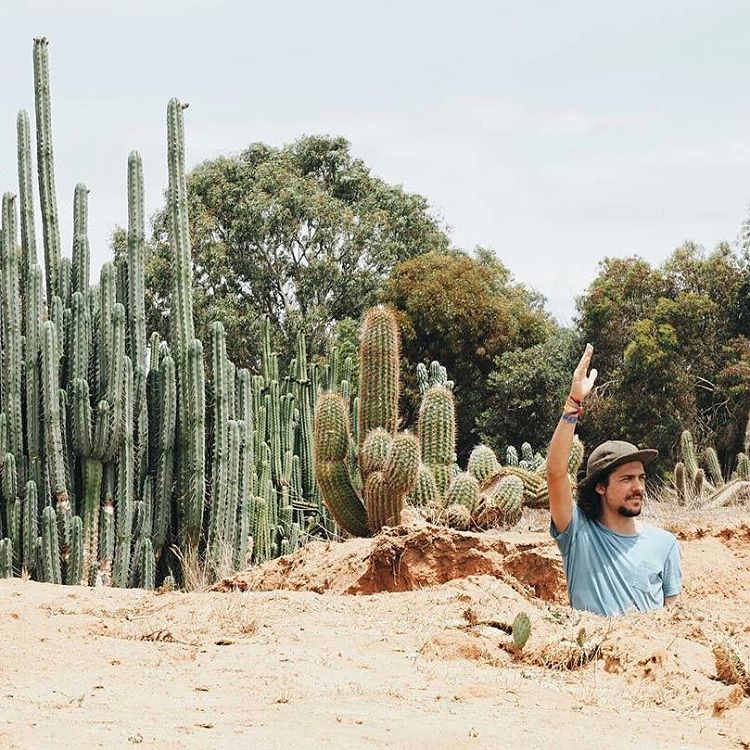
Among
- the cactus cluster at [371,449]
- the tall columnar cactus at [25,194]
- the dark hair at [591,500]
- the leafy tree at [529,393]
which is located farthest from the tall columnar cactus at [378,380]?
the leafy tree at [529,393]

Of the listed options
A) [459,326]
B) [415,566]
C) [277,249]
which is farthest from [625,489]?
[277,249]

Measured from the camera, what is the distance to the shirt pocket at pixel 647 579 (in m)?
5.86

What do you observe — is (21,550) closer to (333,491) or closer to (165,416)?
(165,416)

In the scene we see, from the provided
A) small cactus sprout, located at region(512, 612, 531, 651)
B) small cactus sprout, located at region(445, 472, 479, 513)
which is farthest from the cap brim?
small cactus sprout, located at region(445, 472, 479, 513)

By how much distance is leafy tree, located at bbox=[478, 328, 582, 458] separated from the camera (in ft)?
89.7

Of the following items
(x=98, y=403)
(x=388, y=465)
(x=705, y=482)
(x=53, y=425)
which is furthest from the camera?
(x=705, y=482)

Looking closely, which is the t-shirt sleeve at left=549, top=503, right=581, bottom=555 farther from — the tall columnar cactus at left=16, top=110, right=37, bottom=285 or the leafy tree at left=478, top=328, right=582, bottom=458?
the leafy tree at left=478, top=328, right=582, bottom=458

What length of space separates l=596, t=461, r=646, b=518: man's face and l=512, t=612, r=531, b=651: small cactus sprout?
2.74 ft

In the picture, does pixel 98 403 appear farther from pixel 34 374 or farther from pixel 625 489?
pixel 625 489

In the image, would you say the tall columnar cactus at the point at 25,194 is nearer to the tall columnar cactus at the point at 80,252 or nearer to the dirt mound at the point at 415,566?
the tall columnar cactus at the point at 80,252

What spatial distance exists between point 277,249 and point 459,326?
20.9 ft

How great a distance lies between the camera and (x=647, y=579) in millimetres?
5879

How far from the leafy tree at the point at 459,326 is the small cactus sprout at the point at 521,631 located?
2246 cm

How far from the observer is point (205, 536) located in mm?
13727
